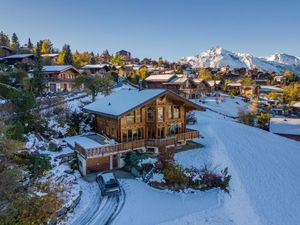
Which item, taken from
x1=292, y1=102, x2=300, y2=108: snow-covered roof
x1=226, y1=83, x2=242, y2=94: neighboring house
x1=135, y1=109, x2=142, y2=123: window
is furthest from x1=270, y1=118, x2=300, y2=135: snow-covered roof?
x1=226, y1=83, x2=242, y2=94: neighboring house

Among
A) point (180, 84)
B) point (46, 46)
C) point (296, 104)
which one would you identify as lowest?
point (296, 104)

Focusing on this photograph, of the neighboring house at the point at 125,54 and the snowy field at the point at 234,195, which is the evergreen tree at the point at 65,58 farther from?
the neighboring house at the point at 125,54

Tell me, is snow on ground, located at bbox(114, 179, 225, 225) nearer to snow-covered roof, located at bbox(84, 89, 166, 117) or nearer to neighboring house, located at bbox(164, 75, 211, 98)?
snow-covered roof, located at bbox(84, 89, 166, 117)

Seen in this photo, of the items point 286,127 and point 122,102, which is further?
point 286,127

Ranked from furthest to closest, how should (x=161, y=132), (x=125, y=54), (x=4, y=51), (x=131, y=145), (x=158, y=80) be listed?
(x=125, y=54) < (x=4, y=51) < (x=158, y=80) < (x=161, y=132) < (x=131, y=145)

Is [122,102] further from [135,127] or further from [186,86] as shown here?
[186,86]

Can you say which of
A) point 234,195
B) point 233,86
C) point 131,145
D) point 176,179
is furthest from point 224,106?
point 176,179
